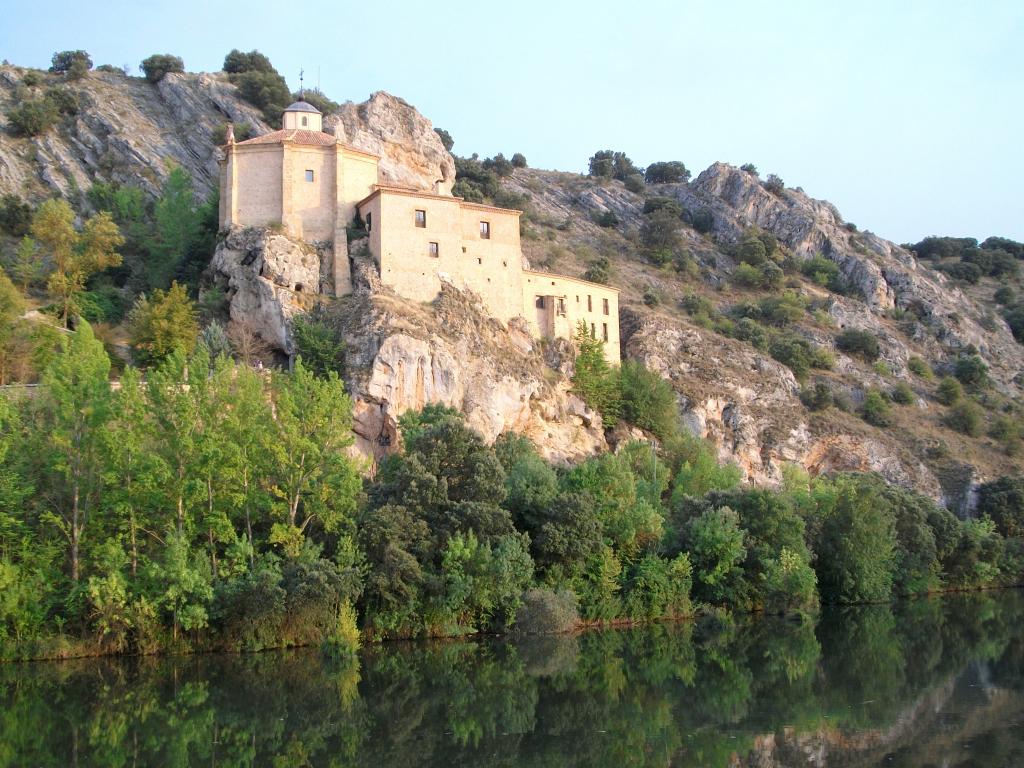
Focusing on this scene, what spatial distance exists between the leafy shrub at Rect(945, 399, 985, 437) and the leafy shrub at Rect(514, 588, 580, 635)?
44870 millimetres

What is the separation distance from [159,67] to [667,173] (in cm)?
5330

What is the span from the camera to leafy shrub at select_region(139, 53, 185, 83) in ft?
277

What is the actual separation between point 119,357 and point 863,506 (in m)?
33.7

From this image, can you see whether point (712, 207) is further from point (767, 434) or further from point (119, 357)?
point (119, 357)

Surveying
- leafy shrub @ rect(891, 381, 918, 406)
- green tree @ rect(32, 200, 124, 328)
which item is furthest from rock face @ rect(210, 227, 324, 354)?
leafy shrub @ rect(891, 381, 918, 406)

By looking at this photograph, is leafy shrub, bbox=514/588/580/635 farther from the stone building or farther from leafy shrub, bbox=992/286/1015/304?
leafy shrub, bbox=992/286/1015/304

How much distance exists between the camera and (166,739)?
21594 mm

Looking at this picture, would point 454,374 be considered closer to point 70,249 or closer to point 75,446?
point 75,446

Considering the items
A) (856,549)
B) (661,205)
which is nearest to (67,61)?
(661,205)

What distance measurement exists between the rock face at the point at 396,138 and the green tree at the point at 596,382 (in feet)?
62.1

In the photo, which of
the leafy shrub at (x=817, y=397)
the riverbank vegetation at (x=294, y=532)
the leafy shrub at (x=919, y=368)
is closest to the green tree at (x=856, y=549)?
the riverbank vegetation at (x=294, y=532)

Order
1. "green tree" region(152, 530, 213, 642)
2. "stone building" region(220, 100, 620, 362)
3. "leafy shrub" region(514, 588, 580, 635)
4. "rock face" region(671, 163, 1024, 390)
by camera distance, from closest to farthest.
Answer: "green tree" region(152, 530, 213, 642) → "leafy shrub" region(514, 588, 580, 635) → "stone building" region(220, 100, 620, 362) → "rock face" region(671, 163, 1024, 390)

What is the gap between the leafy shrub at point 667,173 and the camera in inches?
4510

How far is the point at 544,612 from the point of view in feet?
118
